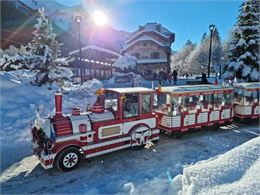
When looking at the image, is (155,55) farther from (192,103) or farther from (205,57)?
(192,103)

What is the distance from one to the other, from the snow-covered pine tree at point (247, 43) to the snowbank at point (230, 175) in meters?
19.0

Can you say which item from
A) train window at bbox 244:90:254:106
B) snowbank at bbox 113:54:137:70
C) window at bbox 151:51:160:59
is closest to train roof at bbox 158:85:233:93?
train window at bbox 244:90:254:106

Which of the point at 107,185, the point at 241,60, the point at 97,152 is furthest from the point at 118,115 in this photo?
the point at 241,60

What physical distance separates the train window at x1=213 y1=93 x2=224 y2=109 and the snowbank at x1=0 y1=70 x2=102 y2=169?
23.6 ft

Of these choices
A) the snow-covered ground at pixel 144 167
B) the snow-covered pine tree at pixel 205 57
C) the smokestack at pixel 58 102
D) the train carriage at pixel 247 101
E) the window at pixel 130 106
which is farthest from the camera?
the snow-covered pine tree at pixel 205 57

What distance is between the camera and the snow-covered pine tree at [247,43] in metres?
21.2

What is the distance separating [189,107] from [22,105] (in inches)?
342

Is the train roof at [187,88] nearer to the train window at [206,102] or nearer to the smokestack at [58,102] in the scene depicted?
the train window at [206,102]

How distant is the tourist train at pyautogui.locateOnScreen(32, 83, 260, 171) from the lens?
644 centimetres

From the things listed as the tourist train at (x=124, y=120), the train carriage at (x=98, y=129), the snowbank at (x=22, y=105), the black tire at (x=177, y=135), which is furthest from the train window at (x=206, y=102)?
the snowbank at (x=22, y=105)

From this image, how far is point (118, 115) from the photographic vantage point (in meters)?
7.43

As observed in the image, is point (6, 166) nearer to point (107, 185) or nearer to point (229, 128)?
point (107, 185)

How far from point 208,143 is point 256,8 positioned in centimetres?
1849

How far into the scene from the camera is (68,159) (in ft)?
21.4
